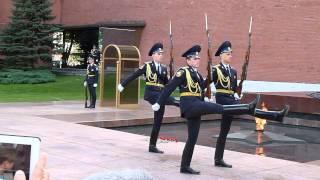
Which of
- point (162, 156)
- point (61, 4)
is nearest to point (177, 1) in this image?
point (61, 4)

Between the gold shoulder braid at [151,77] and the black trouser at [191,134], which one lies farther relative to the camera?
the gold shoulder braid at [151,77]

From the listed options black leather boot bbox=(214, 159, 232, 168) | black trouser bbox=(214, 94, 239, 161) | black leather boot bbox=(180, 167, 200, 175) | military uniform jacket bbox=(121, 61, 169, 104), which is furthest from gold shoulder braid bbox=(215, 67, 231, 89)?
military uniform jacket bbox=(121, 61, 169, 104)

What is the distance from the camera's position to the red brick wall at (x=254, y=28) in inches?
917

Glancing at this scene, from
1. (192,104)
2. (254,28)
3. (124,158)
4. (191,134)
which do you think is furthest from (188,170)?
(254,28)

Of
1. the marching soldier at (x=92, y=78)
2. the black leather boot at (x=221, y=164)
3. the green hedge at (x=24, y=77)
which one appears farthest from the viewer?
the green hedge at (x=24, y=77)

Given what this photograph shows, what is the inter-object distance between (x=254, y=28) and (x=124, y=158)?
17.9 m

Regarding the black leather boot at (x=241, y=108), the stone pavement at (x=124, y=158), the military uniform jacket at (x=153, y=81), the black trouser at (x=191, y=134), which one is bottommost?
the stone pavement at (x=124, y=158)

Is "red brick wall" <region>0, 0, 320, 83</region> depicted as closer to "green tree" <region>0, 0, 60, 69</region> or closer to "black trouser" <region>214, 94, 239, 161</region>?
"green tree" <region>0, 0, 60, 69</region>

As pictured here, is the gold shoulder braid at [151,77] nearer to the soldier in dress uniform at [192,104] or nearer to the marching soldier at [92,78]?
the soldier in dress uniform at [192,104]

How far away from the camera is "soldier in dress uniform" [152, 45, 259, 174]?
7.61 m

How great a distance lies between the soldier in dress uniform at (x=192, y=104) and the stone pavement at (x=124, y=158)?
515mm

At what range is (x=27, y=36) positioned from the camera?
30.6 metres

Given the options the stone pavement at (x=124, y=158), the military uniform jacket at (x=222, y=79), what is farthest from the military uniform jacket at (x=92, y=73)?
the military uniform jacket at (x=222, y=79)

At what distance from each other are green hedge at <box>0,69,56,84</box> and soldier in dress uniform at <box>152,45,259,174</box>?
22762 mm
